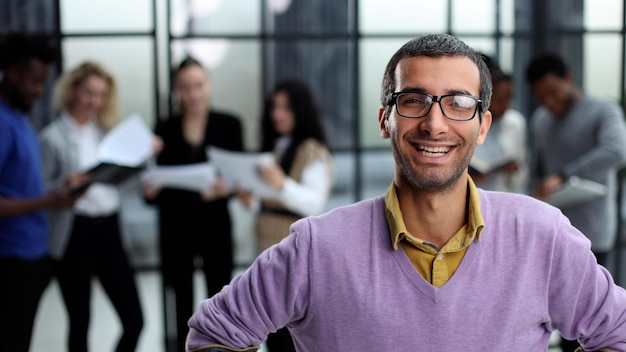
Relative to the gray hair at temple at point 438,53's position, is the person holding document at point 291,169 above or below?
below

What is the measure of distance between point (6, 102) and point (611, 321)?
2169 mm

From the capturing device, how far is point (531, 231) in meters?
1.37

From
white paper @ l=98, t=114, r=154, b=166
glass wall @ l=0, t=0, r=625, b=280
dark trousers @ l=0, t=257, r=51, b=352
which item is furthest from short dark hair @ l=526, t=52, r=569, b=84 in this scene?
dark trousers @ l=0, t=257, r=51, b=352

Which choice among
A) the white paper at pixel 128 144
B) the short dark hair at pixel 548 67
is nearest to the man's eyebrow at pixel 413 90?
the white paper at pixel 128 144

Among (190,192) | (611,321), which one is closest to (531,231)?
(611,321)

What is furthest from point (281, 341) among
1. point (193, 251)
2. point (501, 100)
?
point (501, 100)

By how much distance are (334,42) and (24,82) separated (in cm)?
171

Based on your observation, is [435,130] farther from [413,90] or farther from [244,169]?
[244,169]

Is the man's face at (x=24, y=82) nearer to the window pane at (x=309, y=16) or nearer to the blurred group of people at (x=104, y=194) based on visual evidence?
the blurred group of people at (x=104, y=194)

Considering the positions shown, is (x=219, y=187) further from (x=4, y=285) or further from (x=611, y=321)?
(x=611, y=321)

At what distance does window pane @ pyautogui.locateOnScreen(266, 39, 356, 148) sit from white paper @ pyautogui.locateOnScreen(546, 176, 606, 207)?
125cm

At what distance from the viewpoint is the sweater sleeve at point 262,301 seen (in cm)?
139

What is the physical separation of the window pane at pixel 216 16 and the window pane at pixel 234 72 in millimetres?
116

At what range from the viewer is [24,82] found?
2.93 meters
